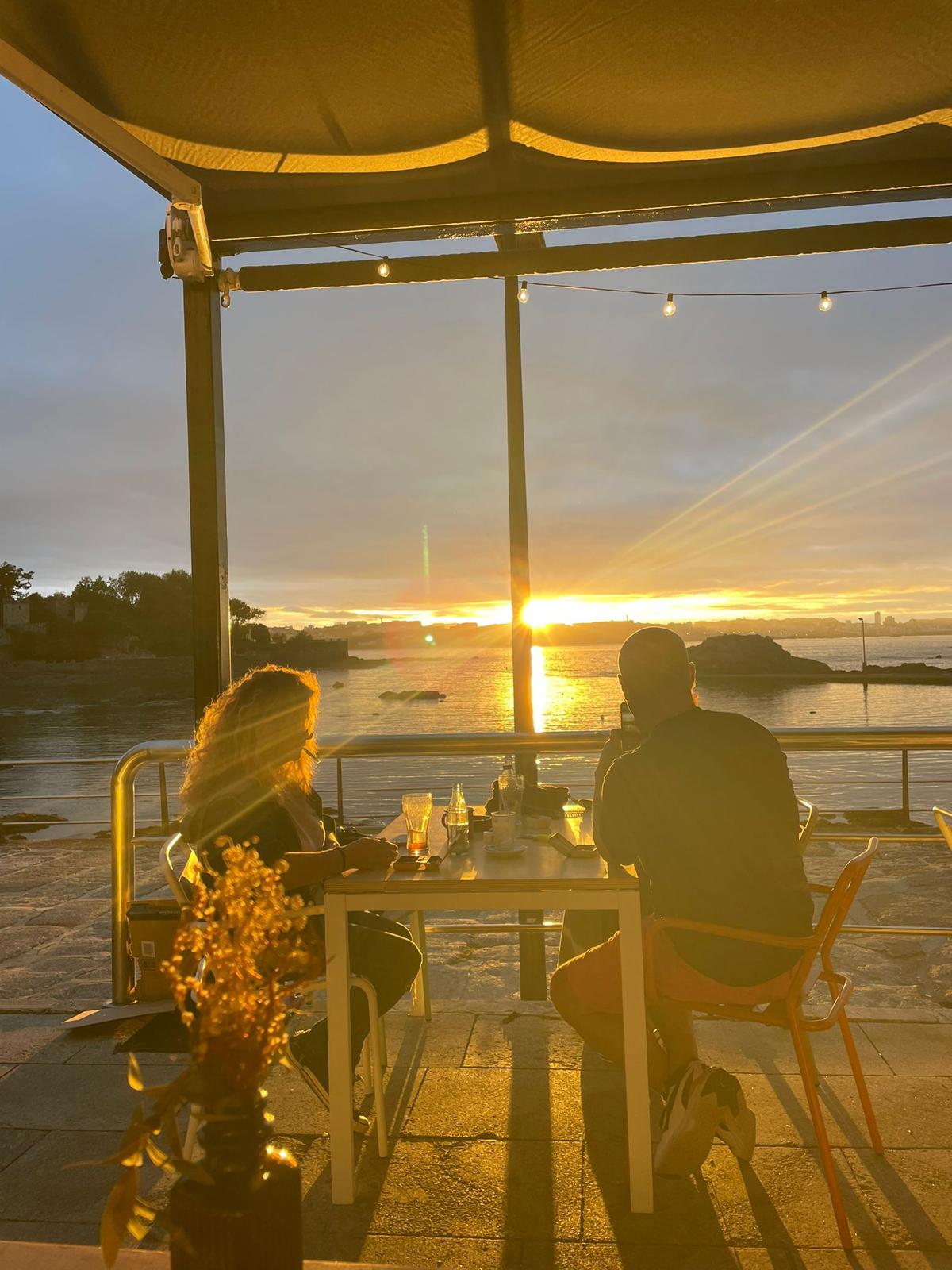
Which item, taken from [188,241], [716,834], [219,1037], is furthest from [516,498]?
[219,1037]

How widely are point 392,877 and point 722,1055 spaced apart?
1.42 meters

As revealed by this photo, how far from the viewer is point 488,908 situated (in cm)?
215

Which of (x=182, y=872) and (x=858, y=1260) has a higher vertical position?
(x=182, y=872)

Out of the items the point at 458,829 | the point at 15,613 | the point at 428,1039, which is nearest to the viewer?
the point at 458,829

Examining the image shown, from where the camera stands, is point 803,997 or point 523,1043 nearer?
point 803,997

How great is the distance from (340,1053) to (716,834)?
107 centimetres

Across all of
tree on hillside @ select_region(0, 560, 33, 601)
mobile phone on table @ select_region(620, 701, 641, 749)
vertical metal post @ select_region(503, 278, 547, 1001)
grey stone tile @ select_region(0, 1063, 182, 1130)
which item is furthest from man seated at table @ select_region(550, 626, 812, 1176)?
tree on hillside @ select_region(0, 560, 33, 601)

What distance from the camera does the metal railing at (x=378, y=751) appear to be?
3283 mm

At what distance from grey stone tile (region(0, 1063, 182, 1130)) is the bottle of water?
3.84 feet

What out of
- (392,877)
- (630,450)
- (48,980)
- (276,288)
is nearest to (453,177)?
(276,288)

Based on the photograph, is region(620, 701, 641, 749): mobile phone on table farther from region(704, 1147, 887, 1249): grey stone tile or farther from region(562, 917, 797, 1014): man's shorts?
region(704, 1147, 887, 1249): grey stone tile

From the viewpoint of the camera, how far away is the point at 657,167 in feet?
9.42

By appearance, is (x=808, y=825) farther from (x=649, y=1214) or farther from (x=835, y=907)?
(x=649, y=1214)

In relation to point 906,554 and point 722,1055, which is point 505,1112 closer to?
point 722,1055
